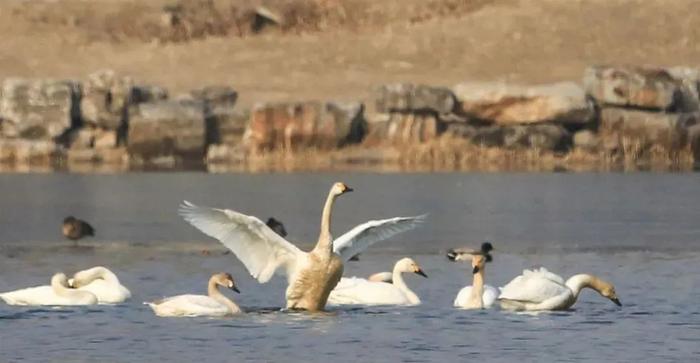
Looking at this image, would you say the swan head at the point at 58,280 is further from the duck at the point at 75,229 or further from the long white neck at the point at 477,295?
the duck at the point at 75,229

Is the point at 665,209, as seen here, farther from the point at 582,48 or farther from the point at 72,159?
the point at 582,48

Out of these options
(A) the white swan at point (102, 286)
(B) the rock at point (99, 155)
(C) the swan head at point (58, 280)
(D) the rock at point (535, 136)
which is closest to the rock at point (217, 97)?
(B) the rock at point (99, 155)

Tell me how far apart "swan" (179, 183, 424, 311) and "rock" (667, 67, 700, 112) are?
2221 centimetres

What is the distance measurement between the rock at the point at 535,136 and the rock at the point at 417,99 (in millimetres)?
1129

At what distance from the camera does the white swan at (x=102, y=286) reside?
57.2 feet

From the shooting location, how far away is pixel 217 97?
40.7m

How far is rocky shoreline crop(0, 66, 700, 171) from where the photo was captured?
A: 37562 millimetres

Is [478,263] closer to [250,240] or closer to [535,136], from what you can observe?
[250,240]

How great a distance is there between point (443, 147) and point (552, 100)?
206cm

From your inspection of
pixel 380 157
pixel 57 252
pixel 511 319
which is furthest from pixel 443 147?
pixel 511 319

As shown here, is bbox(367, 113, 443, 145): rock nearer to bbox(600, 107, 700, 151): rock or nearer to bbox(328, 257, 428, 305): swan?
bbox(600, 107, 700, 151): rock

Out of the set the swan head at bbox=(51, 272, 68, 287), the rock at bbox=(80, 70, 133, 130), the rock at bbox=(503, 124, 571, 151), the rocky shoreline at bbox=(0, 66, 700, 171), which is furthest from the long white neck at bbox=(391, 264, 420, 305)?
the rock at bbox=(80, 70, 133, 130)

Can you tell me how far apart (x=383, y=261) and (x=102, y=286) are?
5.31 metres

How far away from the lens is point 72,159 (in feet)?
128
